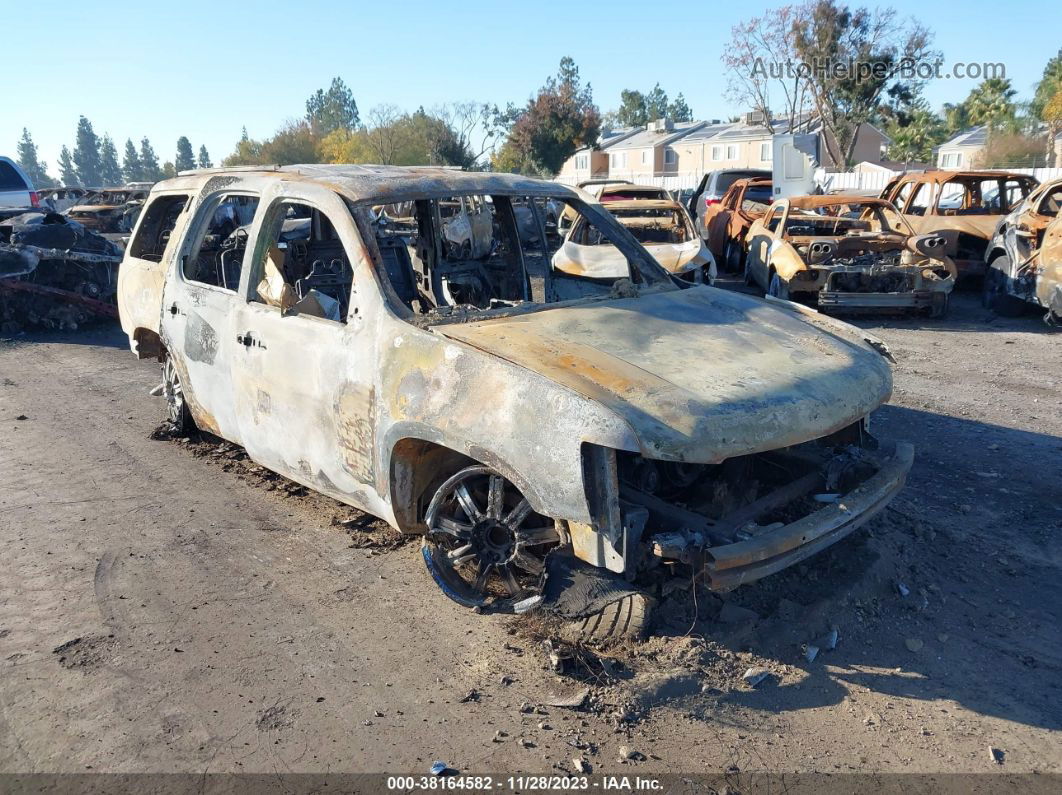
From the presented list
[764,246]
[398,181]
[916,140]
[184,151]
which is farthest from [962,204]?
[184,151]

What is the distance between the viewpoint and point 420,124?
5078 cm

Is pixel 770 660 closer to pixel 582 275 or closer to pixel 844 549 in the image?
pixel 844 549

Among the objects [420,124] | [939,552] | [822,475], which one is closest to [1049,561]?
[939,552]

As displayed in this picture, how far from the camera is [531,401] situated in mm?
3018

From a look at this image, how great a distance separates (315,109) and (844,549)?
120301 mm

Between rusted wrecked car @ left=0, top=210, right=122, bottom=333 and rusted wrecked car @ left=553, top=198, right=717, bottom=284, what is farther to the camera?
rusted wrecked car @ left=553, top=198, right=717, bottom=284

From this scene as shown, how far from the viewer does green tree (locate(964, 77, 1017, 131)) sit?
52438 millimetres

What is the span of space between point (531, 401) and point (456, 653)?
1107mm

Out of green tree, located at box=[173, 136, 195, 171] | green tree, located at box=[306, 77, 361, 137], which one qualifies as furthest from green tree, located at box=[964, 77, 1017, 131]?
green tree, located at box=[173, 136, 195, 171]

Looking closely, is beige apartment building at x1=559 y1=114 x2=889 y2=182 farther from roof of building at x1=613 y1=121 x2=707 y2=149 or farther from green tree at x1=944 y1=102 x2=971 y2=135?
green tree at x1=944 y1=102 x2=971 y2=135

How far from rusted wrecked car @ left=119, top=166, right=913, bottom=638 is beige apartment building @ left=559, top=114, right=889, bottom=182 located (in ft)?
159

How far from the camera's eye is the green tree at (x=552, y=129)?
138 feet

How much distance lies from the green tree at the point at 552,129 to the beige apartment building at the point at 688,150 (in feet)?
26.1

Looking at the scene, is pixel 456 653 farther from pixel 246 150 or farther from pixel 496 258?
pixel 246 150
